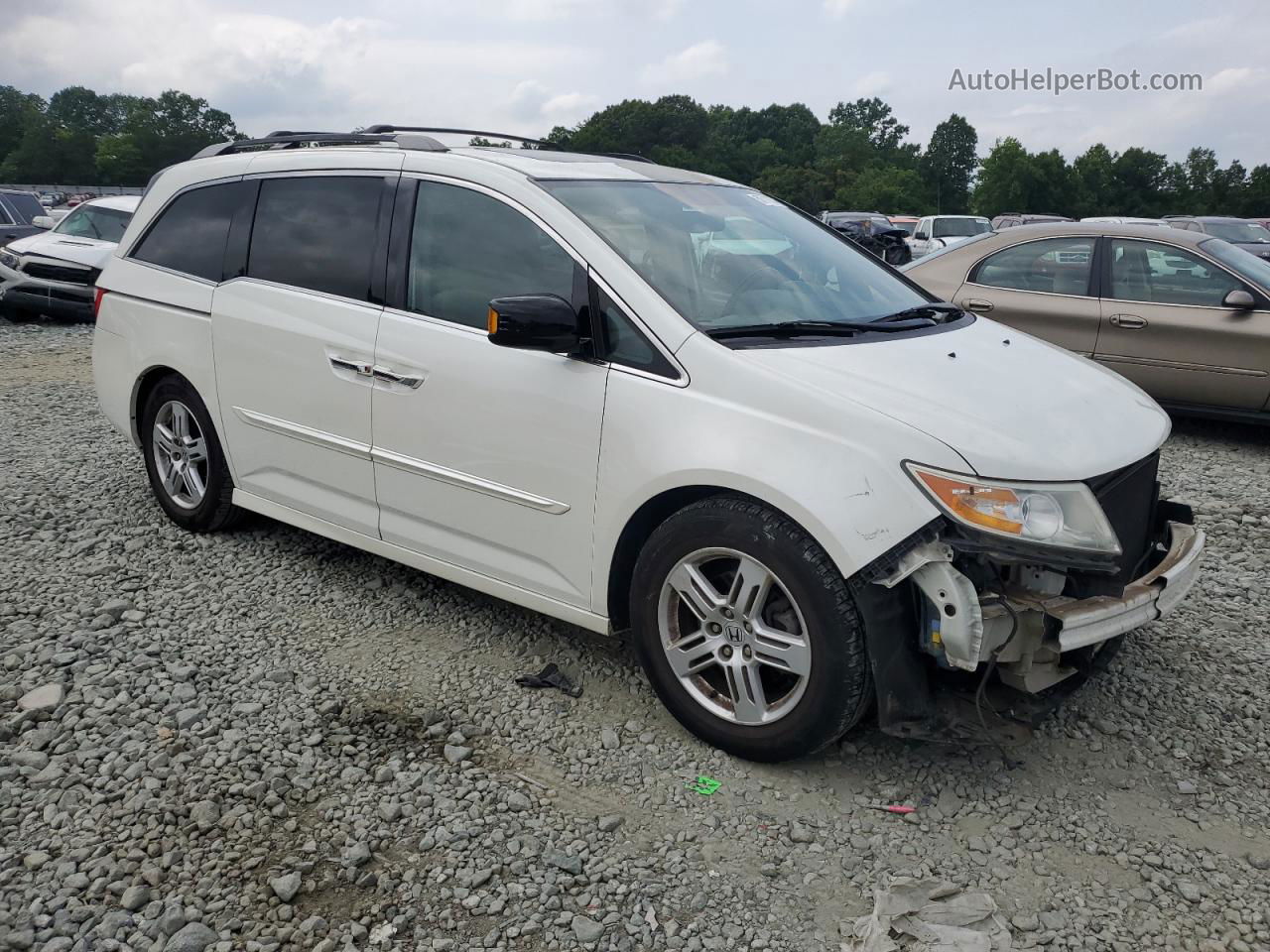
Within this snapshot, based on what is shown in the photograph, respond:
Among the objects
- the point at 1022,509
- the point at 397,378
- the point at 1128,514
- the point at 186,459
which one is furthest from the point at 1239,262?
the point at 186,459

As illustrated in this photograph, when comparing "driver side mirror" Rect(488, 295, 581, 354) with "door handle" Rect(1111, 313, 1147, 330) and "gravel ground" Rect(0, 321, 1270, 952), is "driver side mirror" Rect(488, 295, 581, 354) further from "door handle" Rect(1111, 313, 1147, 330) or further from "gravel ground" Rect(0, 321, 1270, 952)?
"door handle" Rect(1111, 313, 1147, 330)

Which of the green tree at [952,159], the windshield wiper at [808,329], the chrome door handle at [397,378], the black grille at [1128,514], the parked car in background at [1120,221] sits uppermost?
the green tree at [952,159]

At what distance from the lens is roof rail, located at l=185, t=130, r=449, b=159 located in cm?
419

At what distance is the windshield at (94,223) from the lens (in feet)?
45.7

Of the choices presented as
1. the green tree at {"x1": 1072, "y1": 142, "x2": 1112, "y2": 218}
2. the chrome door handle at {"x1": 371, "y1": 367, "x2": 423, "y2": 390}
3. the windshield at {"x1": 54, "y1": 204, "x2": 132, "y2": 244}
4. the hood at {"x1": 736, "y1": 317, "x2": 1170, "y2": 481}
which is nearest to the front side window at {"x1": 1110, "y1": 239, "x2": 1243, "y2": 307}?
the hood at {"x1": 736, "y1": 317, "x2": 1170, "y2": 481}

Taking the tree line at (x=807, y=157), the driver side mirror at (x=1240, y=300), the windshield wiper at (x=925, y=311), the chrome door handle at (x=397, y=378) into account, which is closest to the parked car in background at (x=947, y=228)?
the driver side mirror at (x=1240, y=300)

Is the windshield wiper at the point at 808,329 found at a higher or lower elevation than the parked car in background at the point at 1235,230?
lower

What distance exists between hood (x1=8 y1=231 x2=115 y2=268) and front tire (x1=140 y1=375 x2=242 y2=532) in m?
9.54

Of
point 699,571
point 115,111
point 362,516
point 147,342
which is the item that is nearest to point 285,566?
point 362,516

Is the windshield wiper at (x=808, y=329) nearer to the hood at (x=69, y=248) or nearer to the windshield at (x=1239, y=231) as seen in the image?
the hood at (x=69, y=248)

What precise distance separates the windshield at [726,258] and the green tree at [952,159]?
112139 mm

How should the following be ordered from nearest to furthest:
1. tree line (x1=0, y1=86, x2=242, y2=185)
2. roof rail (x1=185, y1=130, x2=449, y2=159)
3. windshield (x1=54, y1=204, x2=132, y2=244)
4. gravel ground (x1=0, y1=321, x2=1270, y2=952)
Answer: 1. gravel ground (x1=0, y1=321, x2=1270, y2=952)
2. roof rail (x1=185, y1=130, x2=449, y2=159)
3. windshield (x1=54, y1=204, x2=132, y2=244)
4. tree line (x1=0, y1=86, x2=242, y2=185)

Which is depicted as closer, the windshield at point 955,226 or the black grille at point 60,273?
the black grille at point 60,273

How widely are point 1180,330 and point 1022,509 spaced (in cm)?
533
